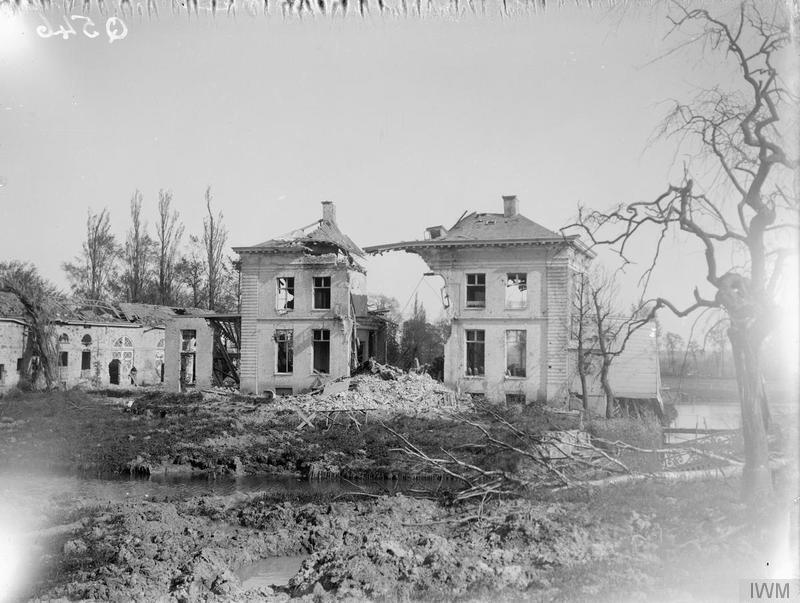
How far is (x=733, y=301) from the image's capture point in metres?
5.08

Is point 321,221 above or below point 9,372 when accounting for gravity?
above

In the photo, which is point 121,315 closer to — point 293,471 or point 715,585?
point 293,471

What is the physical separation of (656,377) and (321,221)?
1036cm

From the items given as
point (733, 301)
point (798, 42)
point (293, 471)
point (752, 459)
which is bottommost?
point (293, 471)

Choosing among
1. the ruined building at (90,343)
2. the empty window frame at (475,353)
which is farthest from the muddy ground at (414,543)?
the ruined building at (90,343)

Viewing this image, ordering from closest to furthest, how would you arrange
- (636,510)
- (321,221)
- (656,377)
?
(636,510) < (656,377) < (321,221)

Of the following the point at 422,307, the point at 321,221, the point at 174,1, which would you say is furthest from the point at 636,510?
the point at 321,221

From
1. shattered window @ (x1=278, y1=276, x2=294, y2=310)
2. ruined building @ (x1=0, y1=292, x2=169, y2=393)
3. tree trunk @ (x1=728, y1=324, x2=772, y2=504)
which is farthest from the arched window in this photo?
tree trunk @ (x1=728, y1=324, x2=772, y2=504)

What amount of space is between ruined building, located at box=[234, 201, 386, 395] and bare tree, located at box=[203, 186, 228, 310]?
1.51 meters

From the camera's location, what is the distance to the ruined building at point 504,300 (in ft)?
41.3

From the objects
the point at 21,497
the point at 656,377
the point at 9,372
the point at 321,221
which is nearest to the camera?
the point at 21,497

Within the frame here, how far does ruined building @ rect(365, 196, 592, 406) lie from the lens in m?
12.6

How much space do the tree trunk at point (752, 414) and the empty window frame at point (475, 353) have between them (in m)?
9.22

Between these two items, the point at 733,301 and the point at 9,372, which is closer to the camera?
the point at 733,301
